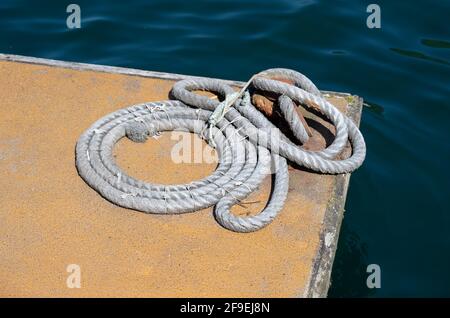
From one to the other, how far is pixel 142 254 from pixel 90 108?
161 centimetres

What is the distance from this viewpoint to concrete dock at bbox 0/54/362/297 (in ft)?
11.3

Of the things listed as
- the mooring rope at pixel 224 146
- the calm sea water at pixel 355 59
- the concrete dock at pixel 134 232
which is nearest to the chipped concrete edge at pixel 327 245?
the concrete dock at pixel 134 232

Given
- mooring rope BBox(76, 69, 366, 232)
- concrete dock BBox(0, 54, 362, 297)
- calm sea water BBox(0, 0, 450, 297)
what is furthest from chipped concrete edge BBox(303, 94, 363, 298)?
calm sea water BBox(0, 0, 450, 297)

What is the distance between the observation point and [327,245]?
3713 millimetres

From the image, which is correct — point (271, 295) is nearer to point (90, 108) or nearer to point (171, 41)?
point (90, 108)

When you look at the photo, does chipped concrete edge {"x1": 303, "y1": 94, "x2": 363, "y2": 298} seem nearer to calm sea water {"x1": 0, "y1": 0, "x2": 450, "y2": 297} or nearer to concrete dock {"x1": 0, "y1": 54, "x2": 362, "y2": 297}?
concrete dock {"x1": 0, "y1": 54, "x2": 362, "y2": 297}

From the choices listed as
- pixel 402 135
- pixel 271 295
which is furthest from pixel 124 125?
pixel 402 135

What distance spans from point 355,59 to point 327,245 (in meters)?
3.72

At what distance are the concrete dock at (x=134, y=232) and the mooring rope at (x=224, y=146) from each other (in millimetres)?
91

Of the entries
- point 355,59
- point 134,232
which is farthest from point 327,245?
point 355,59

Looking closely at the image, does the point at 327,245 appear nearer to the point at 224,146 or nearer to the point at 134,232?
the point at 224,146

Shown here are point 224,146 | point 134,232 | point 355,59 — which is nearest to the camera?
point 134,232

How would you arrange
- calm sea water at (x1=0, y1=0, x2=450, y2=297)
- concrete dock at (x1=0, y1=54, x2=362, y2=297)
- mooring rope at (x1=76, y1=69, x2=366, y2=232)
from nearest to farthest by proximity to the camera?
concrete dock at (x1=0, y1=54, x2=362, y2=297)
mooring rope at (x1=76, y1=69, x2=366, y2=232)
calm sea water at (x1=0, y1=0, x2=450, y2=297)

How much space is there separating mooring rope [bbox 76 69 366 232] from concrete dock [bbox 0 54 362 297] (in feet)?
0.30
